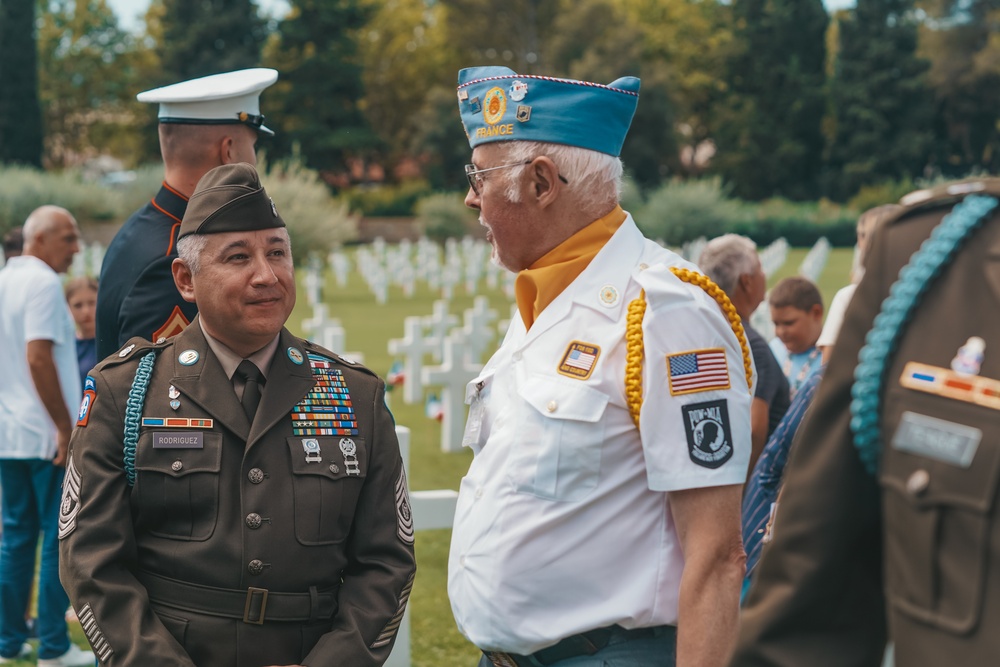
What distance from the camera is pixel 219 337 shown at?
282cm

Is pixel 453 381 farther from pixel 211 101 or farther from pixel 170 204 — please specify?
pixel 170 204

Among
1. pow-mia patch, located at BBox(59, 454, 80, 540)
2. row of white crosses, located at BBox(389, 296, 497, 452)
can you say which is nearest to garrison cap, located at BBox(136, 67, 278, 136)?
pow-mia patch, located at BBox(59, 454, 80, 540)

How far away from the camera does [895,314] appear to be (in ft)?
4.63

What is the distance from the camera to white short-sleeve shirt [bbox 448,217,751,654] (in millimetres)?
2363

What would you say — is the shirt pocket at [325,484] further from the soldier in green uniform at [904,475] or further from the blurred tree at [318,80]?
the blurred tree at [318,80]

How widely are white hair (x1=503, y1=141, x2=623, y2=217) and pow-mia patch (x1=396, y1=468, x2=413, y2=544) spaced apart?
0.74 metres

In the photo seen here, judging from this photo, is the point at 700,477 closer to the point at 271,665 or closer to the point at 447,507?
the point at 271,665

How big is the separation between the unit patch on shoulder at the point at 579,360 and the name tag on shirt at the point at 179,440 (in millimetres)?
812

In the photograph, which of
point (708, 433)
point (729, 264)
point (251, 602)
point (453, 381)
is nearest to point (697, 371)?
point (708, 433)

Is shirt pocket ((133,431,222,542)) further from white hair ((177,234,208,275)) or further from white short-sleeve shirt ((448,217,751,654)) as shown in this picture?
white short-sleeve shirt ((448,217,751,654))

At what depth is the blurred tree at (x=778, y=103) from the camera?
6194 cm

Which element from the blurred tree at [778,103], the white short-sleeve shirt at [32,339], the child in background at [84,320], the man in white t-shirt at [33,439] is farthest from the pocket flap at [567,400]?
the blurred tree at [778,103]

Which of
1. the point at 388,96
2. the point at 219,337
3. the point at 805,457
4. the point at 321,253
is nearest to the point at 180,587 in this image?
the point at 219,337

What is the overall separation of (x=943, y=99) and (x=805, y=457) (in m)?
66.8
